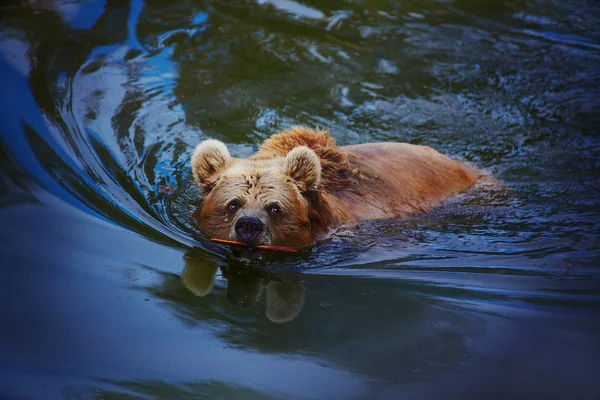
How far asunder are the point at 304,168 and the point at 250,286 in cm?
155

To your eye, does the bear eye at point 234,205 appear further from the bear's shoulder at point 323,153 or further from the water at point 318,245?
the bear's shoulder at point 323,153

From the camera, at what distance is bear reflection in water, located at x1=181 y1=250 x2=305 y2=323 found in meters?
4.54

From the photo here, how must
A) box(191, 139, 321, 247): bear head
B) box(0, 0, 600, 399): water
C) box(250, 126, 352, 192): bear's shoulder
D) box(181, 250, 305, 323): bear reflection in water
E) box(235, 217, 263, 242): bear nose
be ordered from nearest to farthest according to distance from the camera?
box(0, 0, 600, 399): water
box(181, 250, 305, 323): bear reflection in water
box(235, 217, 263, 242): bear nose
box(191, 139, 321, 247): bear head
box(250, 126, 352, 192): bear's shoulder

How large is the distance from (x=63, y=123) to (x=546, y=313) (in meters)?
5.71

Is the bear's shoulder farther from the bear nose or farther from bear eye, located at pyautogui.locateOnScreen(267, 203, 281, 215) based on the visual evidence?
the bear nose

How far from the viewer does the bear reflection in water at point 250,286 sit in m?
4.54

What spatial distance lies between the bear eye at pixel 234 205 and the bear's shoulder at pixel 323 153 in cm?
95

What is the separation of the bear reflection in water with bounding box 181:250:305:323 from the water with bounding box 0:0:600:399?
1.0 inches

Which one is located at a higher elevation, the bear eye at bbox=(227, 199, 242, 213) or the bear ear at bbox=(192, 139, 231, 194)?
the bear ear at bbox=(192, 139, 231, 194)

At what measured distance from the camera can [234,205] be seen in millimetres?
5910

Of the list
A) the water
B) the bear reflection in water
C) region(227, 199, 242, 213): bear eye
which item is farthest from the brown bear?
the bear reflection in water

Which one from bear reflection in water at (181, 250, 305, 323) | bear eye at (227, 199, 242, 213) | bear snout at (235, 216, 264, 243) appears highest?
bear eye at (227, 199, 242, 213)

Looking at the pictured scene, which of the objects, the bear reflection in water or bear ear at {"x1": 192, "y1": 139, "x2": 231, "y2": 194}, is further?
bear ear at {"x1": 192, "y1": 139, "x2": 231, "y2": 194}

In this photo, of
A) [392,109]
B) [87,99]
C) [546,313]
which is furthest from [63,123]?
[546,313]
